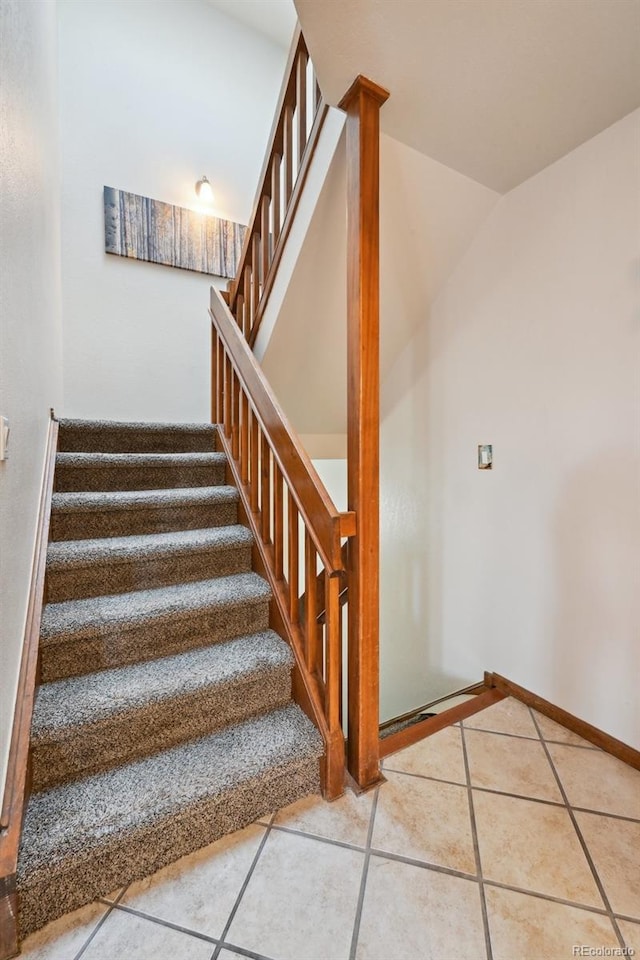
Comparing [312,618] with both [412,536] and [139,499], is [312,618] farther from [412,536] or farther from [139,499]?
[412,536]

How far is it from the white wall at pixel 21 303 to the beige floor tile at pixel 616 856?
64.4 inches

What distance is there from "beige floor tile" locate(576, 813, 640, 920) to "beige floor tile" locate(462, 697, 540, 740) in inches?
16.7

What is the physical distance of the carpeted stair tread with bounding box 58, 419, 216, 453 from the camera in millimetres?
2393

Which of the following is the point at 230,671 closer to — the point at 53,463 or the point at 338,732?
the point at 338,732

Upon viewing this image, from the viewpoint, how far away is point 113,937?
1.03m

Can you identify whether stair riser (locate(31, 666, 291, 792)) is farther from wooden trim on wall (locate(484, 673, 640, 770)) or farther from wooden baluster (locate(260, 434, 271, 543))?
wooden trim on wall (locate(484, 673, 640, 770))

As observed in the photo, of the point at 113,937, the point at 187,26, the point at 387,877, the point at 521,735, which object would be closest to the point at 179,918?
the point at 113,937

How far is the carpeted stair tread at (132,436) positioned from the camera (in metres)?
2.39

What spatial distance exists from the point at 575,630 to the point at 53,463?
2.46 meters

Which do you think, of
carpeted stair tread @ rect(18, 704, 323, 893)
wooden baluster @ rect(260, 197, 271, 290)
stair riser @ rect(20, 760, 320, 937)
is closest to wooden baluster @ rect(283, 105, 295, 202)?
wooden baluster @ rect(260, 197, 271, 290)

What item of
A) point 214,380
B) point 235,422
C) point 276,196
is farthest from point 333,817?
point 276,196

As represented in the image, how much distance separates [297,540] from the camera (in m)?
1.75

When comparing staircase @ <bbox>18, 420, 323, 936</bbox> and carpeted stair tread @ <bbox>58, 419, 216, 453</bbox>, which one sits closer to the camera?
staircase @ <bbox>18, 420, 323, 936</bbox>

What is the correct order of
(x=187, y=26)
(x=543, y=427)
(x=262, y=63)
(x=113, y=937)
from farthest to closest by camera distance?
(x=262, y=63) < (x=187, y=26) < (x=543, y=427) < (x=113, y=937)
